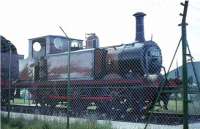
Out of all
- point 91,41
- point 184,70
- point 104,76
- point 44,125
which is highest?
point 91,41

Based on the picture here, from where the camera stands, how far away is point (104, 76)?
18.6 metres

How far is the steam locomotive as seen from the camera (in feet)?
53.2

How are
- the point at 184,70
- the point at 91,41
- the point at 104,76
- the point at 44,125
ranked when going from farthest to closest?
the point at 91,41 → the point at 104,76 → the point at 44,125 → the point at 184,70

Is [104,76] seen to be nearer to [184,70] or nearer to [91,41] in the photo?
[91,41]

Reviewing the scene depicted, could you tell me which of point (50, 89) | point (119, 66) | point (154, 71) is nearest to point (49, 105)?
point (50, 89)

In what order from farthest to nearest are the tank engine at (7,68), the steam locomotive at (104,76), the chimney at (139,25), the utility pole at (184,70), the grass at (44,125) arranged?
the tank engine at (7,68), the chimney at (139,25), the steam locomotive at (104,76), the grass at (44,125), the utility pole at (184,70)

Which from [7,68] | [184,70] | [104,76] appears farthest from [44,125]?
[7,68]

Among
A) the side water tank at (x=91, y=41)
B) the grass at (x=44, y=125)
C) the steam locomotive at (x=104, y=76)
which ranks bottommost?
the grass at (x=44, y=125)

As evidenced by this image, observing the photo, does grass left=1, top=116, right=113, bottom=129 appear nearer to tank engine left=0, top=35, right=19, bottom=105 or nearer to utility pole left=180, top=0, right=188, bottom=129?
utility pole left=180, top=0, right=188, bottom=129

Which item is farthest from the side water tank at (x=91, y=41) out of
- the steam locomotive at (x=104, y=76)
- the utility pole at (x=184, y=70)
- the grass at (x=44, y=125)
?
the utility pole at (x=184, y=70)

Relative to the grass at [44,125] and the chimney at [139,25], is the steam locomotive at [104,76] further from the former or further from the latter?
the grass at [44,125]

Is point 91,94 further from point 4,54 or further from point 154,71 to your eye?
point 4,54

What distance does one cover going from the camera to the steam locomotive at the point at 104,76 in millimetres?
16203

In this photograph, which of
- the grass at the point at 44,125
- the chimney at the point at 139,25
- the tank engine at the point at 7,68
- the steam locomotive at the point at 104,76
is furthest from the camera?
the tank engine at the point at 7,68
